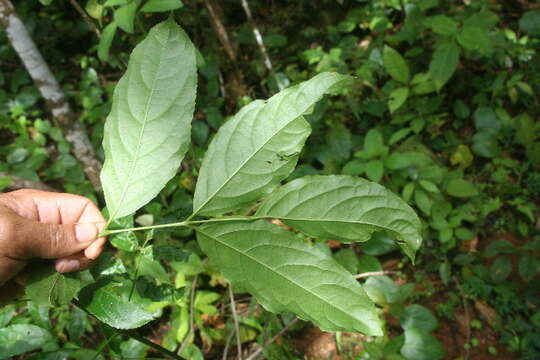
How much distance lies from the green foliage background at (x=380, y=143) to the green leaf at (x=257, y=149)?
825 millimetres

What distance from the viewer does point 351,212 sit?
2.76ft

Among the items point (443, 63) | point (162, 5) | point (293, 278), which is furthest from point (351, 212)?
point (443, 63)

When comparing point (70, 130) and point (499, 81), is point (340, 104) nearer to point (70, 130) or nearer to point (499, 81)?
point (499, 81)

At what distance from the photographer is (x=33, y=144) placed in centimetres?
340

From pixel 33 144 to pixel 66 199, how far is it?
2510 mm

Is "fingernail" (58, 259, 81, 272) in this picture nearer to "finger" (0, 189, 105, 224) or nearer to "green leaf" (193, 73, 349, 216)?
"finger" (0, 189, 105, 224)

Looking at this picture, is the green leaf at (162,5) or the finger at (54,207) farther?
the green leaf at (162,5)

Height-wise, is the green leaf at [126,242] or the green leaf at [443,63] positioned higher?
the green leaf at [126,242]

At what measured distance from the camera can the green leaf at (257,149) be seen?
2.82ft

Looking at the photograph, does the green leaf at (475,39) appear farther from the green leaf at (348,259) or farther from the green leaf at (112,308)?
the green leaf at (112,308)

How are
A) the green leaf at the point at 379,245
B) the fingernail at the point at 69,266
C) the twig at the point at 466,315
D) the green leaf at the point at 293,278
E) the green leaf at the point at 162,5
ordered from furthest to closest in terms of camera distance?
1. the green leaf at the point at 379,245
2. the twig at the point at 466,315
3. the green leaf at the point at 162,5
4. the fingernail at the point at 69,266
5. the green leaf at the point at 293,278

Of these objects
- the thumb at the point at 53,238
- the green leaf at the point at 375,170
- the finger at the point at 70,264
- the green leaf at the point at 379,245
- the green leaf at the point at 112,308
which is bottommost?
the green leaf at the point at 379,245

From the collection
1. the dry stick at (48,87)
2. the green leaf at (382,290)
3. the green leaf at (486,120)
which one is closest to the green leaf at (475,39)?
the green leaf at (486,120)

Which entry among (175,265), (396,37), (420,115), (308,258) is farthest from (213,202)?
(396,37)
